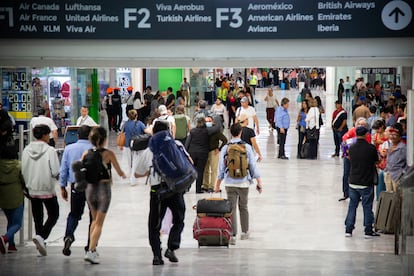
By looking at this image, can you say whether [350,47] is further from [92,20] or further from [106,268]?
[106,268]

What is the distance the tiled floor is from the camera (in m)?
9.63

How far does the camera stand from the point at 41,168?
10117mm

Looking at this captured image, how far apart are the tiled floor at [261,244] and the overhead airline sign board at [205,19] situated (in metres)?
2.51

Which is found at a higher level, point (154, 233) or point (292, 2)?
point (292, 2)

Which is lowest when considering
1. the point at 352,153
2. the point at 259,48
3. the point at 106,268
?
the point at 106,268

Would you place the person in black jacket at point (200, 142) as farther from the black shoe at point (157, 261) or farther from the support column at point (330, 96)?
the support column at point (330, 96)

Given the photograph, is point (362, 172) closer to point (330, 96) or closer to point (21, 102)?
point (21, 102)

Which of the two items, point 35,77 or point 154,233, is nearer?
point 154,233

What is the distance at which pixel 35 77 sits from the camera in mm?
25188

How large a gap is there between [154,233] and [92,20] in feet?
7.72

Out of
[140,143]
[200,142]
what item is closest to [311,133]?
[200,142]

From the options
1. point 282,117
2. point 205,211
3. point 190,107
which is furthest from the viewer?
point 190,107

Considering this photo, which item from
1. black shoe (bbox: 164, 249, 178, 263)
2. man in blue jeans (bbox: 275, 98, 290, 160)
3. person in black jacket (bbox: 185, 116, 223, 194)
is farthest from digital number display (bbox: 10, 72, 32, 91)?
black shoe (bbox: 164, 249, 178, 263)

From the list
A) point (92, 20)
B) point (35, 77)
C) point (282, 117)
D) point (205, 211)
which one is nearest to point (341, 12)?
point (92, 20)
